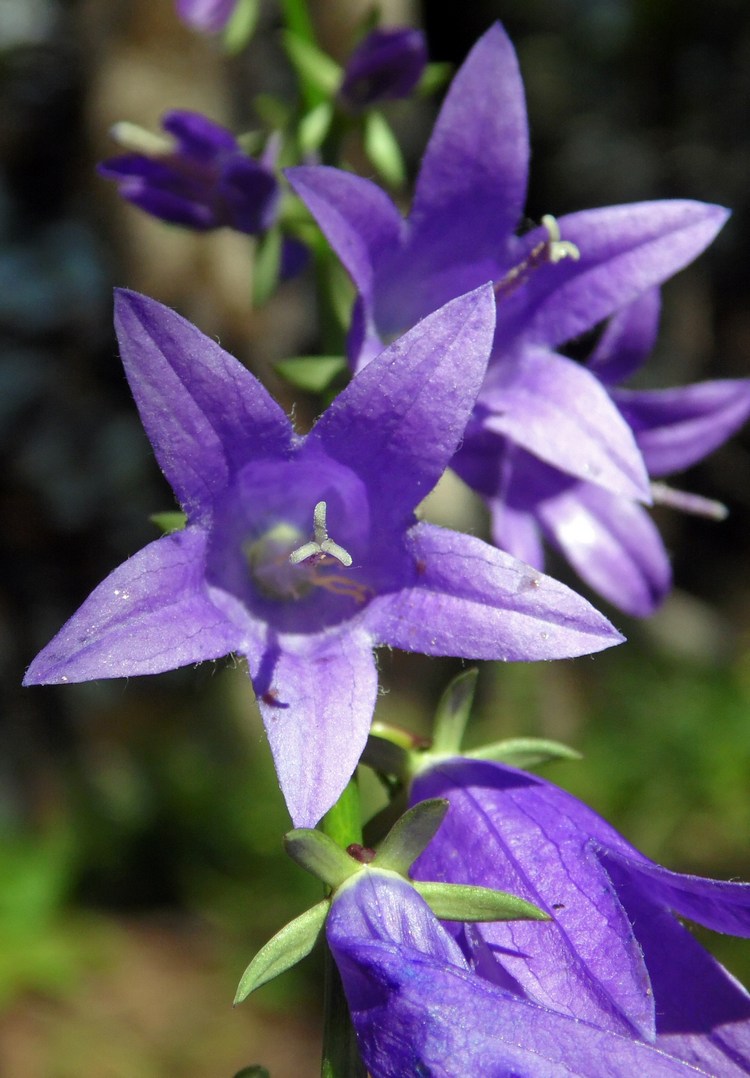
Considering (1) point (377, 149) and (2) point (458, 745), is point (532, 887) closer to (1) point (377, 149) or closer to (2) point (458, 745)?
(2) point (458, 745)

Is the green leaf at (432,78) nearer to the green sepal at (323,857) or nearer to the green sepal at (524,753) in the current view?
the green sepal at (524,753)

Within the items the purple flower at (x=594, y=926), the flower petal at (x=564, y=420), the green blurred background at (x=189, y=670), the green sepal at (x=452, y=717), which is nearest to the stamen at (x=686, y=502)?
the flower petal at (x=564, y=420)

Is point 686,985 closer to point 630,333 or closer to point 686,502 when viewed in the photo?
point 686,502

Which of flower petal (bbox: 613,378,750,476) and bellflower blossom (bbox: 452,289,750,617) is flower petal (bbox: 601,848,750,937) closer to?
bellflower blossom (bbox: 452,289,750,617)

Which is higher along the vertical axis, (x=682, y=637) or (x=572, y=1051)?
(x=572, y=1051)

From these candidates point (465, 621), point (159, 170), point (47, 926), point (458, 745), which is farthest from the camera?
point (47, 926)

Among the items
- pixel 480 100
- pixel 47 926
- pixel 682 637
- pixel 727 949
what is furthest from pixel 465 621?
pixel 682 637

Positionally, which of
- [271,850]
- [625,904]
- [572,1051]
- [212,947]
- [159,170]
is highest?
[159,170]
